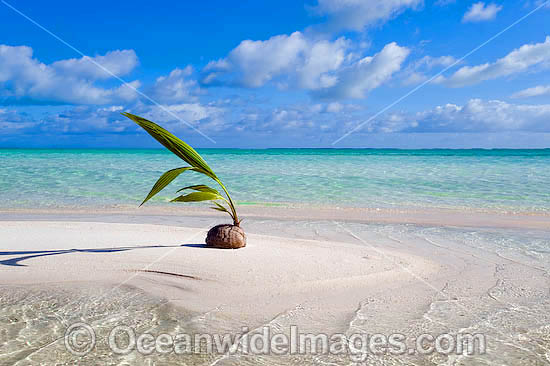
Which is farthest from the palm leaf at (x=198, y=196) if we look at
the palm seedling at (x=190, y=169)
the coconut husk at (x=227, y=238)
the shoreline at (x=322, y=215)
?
the shoreline at (x=322, y=215)

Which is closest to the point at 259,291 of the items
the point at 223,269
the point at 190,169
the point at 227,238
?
the point at 223,269

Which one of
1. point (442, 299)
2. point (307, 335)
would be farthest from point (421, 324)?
point (307, 335)

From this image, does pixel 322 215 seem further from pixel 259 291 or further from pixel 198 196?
pixel 259 291

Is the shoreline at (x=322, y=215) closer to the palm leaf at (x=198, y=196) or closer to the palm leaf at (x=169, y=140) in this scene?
the palm leaf at (x=198, y=196)

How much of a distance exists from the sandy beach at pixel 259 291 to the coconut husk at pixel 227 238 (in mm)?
93

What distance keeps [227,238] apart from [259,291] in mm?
1041

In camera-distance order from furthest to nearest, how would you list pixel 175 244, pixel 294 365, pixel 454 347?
pixel 175 244 → pixel 454 347 → pixel 294 365

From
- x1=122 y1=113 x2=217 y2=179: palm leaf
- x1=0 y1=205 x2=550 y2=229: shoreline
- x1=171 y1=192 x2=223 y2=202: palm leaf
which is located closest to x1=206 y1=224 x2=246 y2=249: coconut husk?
x1=171 y1=192 x2=223 y2=202: palm leaf

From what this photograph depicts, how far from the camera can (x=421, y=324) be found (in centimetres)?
232

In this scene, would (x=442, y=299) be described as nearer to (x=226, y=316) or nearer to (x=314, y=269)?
(x=314, y=269)

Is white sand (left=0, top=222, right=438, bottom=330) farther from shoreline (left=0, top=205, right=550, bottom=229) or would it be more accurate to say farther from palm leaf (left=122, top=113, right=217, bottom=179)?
shoreline (left=0, top=205, right=550, bottom=229)

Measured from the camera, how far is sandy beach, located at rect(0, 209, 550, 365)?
2.07 meters

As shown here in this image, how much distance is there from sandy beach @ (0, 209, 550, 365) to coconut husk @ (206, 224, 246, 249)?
0.09 m

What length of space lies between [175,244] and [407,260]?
7.46 ft
